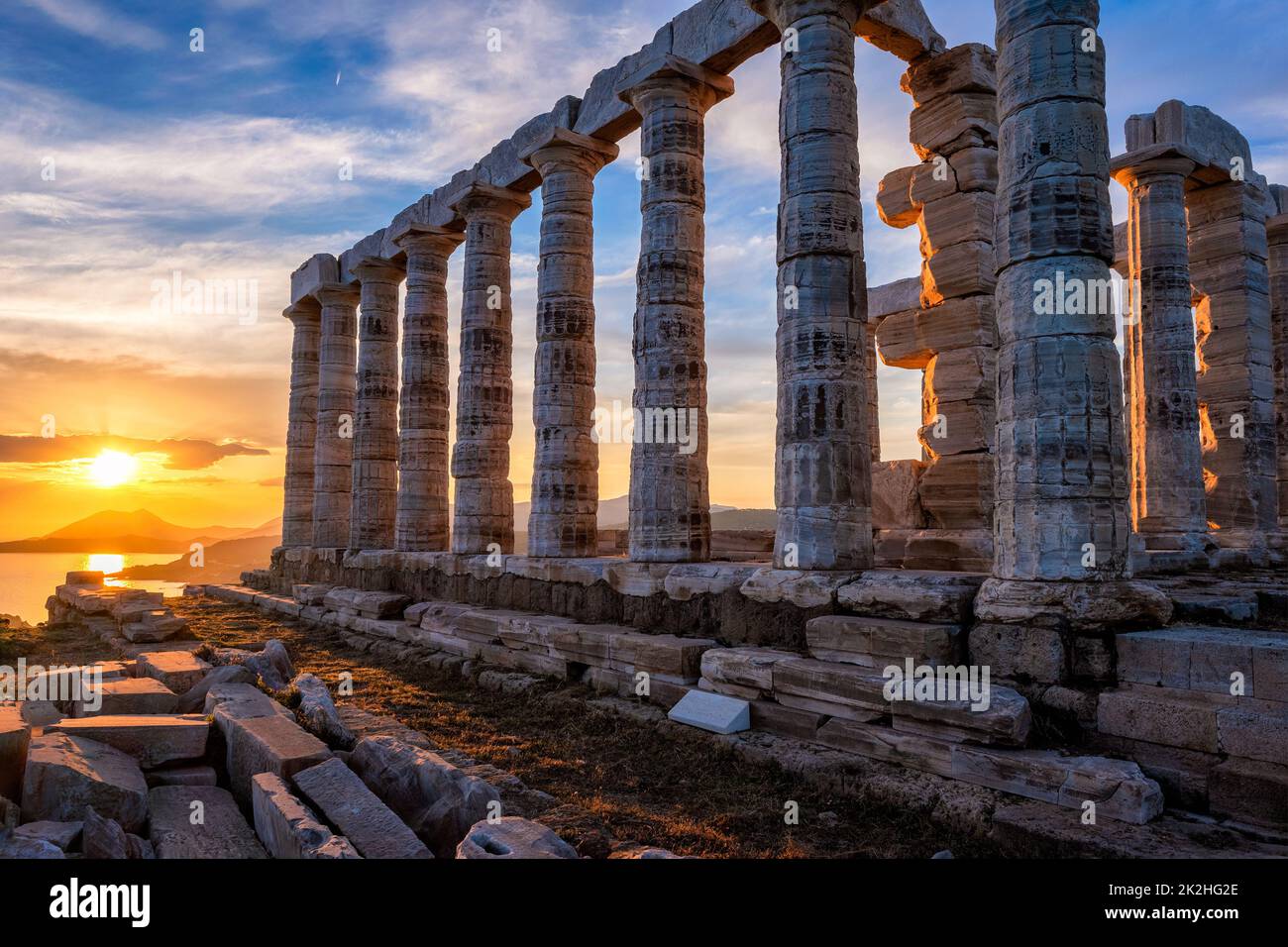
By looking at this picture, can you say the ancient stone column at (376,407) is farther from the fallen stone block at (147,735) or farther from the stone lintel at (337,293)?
the fallen stone block at (147,735)

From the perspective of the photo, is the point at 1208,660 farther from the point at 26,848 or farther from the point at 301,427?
the point at 301,427

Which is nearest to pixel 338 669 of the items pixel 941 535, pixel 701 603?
pixel 701 603

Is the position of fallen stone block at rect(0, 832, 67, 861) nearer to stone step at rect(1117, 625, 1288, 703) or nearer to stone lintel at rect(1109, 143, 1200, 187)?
stone step at rect(1117, 625, 1288, 703)

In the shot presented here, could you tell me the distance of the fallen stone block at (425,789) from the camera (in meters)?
5.84

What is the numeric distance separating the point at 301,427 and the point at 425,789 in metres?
21.6

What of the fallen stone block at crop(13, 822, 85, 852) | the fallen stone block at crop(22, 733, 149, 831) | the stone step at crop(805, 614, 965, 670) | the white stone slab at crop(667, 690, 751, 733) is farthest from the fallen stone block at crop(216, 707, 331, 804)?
the stone step at crop(805, 614, 965, 670)

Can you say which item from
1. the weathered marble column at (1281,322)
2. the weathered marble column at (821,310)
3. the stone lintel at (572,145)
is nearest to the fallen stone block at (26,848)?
the weathered marble column at (821,310)

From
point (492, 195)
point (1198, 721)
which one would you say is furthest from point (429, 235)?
point (1198, 721)

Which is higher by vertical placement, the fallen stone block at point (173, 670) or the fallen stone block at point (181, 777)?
the fallen stone block at point (173, 670)

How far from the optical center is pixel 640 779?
7609 mm

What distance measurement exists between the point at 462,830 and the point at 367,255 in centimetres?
1877

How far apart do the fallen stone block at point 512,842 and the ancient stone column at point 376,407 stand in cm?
1619

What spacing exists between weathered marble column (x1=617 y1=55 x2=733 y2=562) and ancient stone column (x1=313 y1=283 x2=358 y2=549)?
13669 mm

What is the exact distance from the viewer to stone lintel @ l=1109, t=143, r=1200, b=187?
46.7ft
